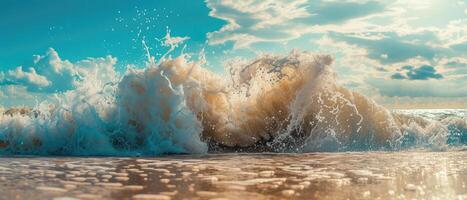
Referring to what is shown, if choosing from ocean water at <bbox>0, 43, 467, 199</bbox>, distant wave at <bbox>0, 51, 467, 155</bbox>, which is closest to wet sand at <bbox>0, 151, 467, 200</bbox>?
ocean water at <bbox>0, 43, 467, 199</bbox>

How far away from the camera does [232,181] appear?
5.09 meters

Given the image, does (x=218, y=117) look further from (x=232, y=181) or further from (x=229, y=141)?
(x=232, y=181)

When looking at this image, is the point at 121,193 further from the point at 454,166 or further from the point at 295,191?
the point at 454,166

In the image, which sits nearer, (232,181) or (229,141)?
(232,181)

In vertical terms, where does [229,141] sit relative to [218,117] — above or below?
below

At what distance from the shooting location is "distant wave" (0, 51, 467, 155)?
33.6ft

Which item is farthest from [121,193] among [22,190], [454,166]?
[454,166]

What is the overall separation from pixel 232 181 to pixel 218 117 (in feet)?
23.8

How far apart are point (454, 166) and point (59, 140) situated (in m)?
7.33

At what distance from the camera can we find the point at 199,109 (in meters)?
11.9

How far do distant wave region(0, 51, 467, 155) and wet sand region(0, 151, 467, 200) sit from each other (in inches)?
134

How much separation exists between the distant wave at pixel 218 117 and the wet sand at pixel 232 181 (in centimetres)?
341

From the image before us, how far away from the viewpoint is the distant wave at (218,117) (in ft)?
33.6

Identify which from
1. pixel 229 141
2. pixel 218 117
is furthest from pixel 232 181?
pixel 218 117
